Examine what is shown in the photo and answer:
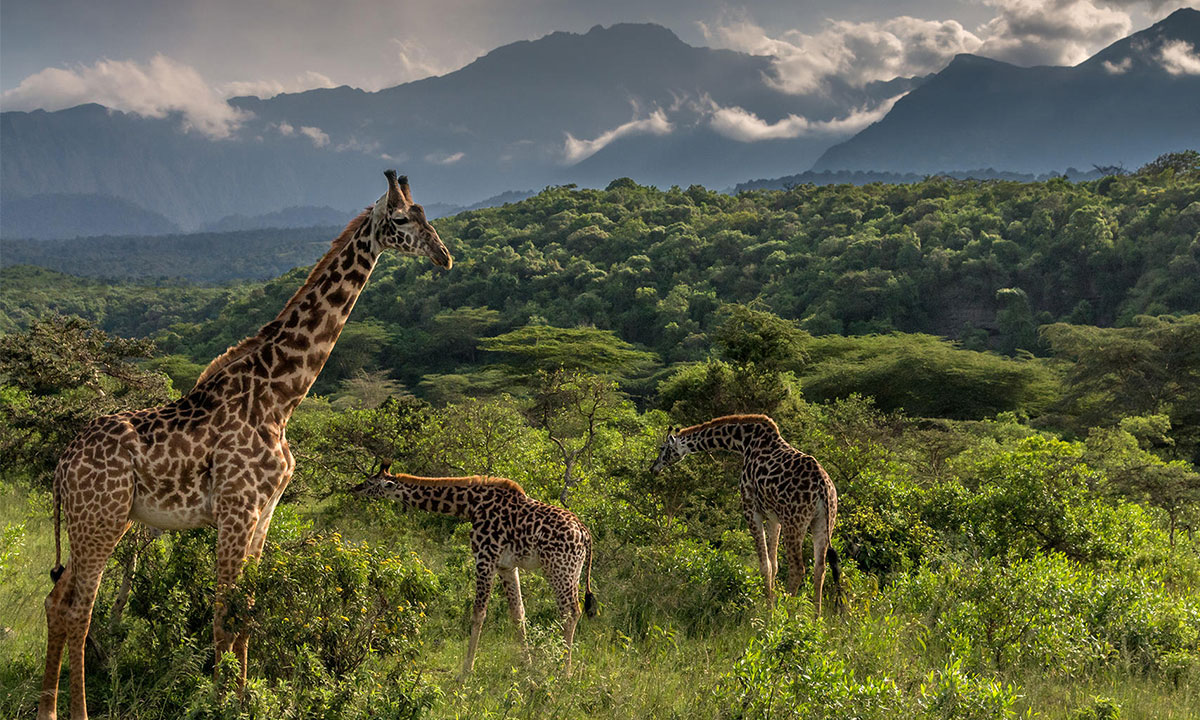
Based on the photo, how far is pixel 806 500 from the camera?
8.46 metres

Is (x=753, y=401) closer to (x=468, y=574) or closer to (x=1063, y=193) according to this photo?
(x=468, y=574)

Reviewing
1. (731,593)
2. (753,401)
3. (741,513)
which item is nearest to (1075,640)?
(731,593)

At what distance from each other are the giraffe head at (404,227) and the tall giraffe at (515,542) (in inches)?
125

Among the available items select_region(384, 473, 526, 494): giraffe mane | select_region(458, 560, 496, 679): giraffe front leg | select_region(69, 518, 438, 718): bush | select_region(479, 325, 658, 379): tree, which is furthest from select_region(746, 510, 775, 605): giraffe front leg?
select_region(479, 325, 658, 379): tree

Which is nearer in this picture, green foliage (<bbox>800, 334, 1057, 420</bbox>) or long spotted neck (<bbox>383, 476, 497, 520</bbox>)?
long spotted neck (<bbox>383, 476, 497, 520</bbox>)

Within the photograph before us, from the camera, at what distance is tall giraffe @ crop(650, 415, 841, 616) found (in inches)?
333

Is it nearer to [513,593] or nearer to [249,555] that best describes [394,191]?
[249,555]

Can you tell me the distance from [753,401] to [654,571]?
5239mm

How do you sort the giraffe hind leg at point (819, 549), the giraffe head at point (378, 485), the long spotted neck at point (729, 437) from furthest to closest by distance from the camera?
the long spotted neck at point (729, 437)
the giraffe head at point (378, 485)
the giraffe hind leg at point (819, 549)

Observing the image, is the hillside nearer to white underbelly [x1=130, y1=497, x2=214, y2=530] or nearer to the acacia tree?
the acacia tree

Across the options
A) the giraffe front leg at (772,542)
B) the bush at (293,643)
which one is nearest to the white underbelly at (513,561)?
the bush at (293,643)

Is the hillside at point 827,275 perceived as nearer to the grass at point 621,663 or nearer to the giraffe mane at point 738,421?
the giraffe mane at point 738,421

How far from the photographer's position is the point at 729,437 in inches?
398

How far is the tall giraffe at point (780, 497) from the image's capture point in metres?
8.47
